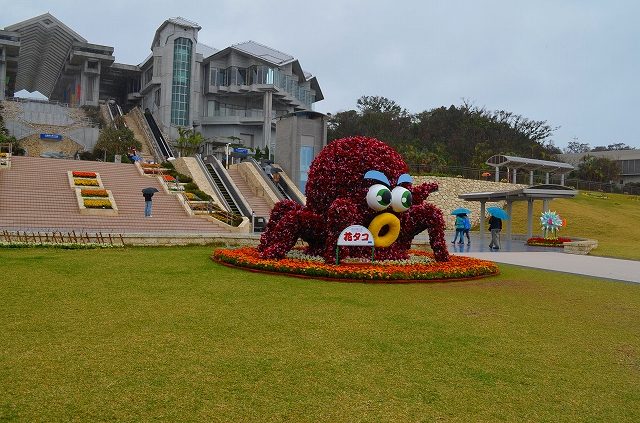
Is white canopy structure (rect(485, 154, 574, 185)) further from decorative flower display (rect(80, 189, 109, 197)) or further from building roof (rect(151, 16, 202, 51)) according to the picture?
building roof (rect(151, 16, 202, 51))

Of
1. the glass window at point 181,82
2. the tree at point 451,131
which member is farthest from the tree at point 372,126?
the glass window at point 181,82

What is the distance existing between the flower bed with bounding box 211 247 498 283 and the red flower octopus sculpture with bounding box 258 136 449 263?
0.41m

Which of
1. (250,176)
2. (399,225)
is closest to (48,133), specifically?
(250,176)

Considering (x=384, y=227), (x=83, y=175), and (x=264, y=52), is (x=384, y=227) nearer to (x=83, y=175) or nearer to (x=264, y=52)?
(x=83, y=175)

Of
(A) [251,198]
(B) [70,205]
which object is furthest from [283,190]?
(B) [70,205]

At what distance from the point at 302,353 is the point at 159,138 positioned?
44447 mm

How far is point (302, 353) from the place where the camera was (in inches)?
193

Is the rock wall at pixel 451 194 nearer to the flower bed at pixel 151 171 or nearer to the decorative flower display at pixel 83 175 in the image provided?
the flower bed at pixel 151 171

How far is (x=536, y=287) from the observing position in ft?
31.6

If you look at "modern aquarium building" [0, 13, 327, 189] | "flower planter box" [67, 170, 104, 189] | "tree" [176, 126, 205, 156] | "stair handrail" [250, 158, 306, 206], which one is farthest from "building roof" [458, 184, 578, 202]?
"modern aquarium building" [0, 13, 327, 189]

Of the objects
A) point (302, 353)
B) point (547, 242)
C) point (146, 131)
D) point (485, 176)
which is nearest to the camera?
point (302, 353)

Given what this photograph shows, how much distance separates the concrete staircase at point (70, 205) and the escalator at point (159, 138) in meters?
16.2

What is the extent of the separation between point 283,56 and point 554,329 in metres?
53.7

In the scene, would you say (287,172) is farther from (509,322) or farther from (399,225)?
(509,322)
